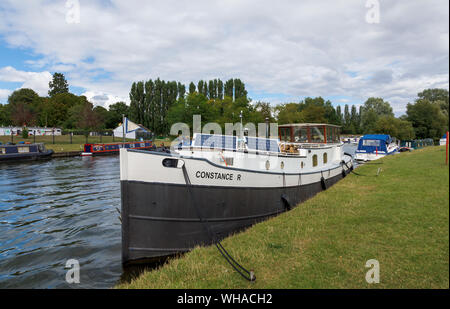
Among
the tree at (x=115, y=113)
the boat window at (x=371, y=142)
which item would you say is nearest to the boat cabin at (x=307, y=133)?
the boat window at (x=371, y=142)

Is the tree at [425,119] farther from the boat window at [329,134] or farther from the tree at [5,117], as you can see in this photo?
the tree at [5,117]

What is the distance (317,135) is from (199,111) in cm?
3569

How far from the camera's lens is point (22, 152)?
103 ft

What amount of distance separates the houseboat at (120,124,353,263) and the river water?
1.08 m

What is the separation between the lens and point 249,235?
7418 millimetres

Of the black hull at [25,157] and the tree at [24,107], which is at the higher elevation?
the tree at [24,107]

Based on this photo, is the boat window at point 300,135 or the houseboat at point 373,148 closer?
the boat window at point 300,135

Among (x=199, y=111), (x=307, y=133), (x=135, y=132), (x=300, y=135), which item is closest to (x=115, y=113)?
(x=135, y=132)

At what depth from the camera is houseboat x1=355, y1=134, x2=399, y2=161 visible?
2911 cm

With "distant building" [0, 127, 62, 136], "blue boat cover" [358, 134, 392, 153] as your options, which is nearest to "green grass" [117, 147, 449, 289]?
"blue boat cover" [358, 134, 392, 153]

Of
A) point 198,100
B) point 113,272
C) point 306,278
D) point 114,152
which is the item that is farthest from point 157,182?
point 198,100

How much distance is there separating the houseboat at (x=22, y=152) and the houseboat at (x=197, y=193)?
29.9 meters

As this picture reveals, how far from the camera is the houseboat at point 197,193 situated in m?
6.83

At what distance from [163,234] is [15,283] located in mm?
3657
